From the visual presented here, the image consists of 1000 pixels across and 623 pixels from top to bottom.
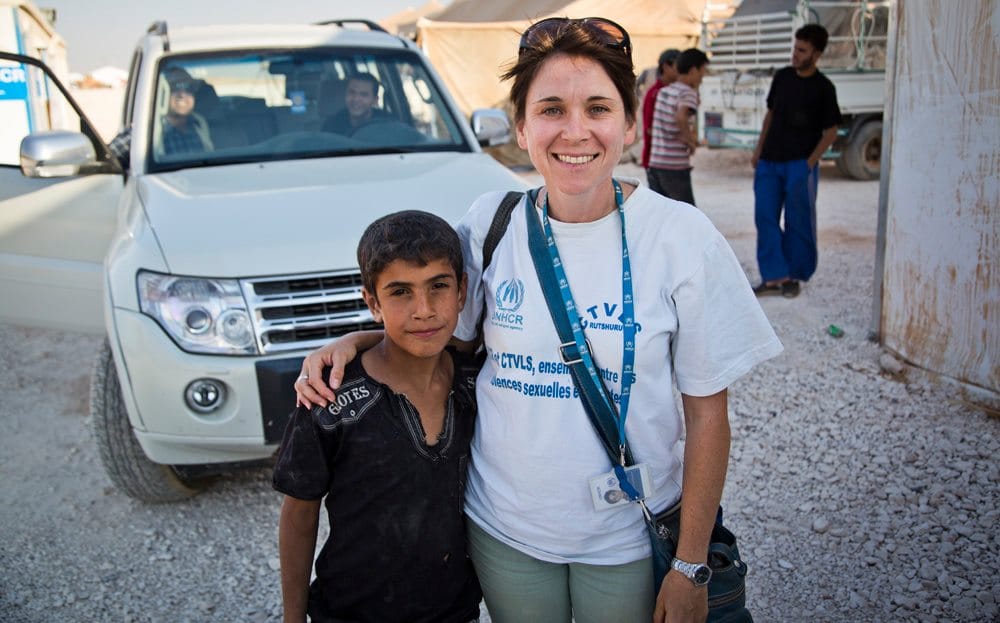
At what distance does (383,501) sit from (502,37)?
15844mm

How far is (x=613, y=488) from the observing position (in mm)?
1681

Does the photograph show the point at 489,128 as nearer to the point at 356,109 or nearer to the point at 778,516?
the point at 356,109

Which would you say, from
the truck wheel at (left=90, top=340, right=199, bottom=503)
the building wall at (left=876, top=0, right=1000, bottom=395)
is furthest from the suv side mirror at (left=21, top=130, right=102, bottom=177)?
the building wall at (left=876, top=0, right=1000, bottom=395)

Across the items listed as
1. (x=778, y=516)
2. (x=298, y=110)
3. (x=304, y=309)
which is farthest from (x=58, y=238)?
(x=778, y=516)

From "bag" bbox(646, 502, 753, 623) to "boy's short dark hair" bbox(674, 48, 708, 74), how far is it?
6.00 meters

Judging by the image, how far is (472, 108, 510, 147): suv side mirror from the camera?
4762 millimetres

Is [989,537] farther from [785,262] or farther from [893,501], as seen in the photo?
[785,262]

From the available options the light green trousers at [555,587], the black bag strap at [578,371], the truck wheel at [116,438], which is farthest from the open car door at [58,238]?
the black bag strap at [578,371]

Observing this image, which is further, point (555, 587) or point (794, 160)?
point (794, 160)

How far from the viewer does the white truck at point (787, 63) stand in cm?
1183

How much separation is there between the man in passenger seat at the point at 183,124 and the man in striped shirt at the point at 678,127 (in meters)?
4.15

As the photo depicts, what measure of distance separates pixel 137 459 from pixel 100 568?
0.44 meters

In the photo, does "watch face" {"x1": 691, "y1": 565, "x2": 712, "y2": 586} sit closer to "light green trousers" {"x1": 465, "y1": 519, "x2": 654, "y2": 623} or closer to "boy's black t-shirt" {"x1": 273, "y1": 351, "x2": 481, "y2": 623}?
"light green trousers" {"x1": 465, "y1": 519, "x2": 654, "y2": 623}

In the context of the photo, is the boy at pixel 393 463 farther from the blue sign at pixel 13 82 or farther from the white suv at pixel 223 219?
the blue sign at pixel 13 82
